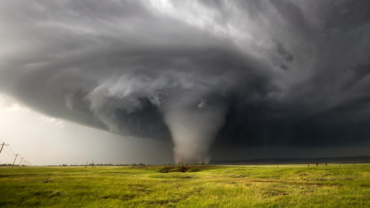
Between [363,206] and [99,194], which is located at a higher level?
[99,194]

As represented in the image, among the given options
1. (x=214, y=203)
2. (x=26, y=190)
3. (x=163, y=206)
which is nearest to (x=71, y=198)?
(x=26, y=190)

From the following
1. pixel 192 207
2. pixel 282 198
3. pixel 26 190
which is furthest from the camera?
pixel 26 190

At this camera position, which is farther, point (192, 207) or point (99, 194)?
point (99, 194)

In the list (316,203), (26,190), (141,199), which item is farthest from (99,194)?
(316,203)

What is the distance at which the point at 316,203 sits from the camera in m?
19.8

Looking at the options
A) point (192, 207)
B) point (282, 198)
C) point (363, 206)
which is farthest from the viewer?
point (282, 198)

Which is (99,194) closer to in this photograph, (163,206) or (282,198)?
(163,206)

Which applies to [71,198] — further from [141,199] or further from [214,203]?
[214,203]

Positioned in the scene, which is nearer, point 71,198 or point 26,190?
point 71,198

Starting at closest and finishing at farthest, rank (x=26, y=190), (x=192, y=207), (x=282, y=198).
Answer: (x=192, y=207), (x=282, y=198), (x=26, y=190)

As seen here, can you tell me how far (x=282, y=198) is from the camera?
2236cm

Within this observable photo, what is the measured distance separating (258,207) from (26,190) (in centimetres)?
2855

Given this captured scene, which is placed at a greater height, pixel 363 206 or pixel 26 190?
pixel 26 190

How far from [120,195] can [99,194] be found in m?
2.74
